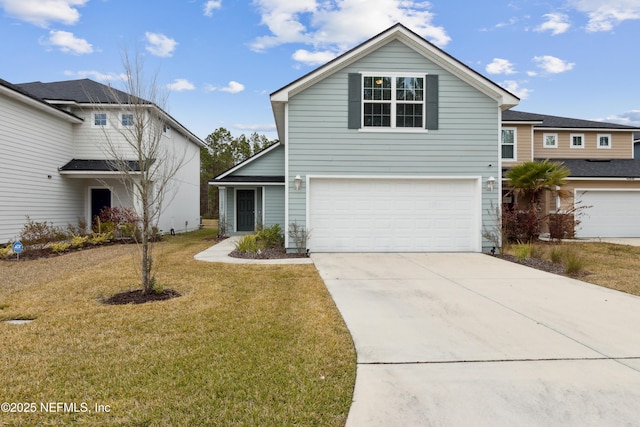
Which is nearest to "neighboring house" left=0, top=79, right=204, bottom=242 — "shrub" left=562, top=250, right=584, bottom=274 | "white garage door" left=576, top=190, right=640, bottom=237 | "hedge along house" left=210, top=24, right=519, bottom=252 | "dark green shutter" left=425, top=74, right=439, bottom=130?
"hedge along house" left=210, top=24, right=519, bottom=252

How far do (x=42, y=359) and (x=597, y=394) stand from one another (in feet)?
16.1

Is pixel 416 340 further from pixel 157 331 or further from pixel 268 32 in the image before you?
pixel 268 32

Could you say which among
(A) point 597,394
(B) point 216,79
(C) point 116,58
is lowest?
(A) point 597,394

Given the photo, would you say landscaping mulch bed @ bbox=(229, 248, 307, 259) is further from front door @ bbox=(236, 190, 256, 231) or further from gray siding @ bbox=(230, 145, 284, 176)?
front door @ bbox=(236, 190, 256, 231)

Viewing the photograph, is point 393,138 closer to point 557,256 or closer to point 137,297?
point 557,256

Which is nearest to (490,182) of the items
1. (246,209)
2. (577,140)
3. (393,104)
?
(393,104)

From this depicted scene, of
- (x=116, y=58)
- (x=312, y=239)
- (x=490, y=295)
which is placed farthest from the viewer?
(x=312, y=239)

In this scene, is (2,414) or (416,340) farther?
(416,340)

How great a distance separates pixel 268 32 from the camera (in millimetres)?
16812

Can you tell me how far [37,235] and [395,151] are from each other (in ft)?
39.3

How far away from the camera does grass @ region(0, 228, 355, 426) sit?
2.63 m

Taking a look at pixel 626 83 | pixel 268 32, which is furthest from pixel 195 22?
pixel 626 83

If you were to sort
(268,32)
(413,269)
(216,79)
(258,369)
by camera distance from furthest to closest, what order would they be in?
1. (216,79)
2. (268,32)
3. (413,269)
4. (258,369)

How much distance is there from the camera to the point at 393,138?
35.1ft
